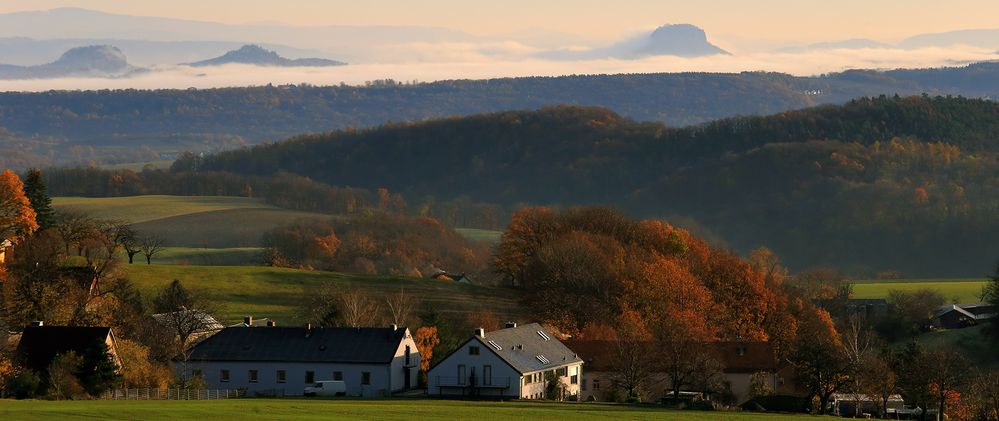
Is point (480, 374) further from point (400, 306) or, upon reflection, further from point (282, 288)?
point (282, 288)

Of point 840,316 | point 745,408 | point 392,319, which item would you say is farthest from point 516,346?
point 840,316

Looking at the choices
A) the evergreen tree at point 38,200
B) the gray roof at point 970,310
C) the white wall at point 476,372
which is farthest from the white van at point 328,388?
the gray roof at point 970,310

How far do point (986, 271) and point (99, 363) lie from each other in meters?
149

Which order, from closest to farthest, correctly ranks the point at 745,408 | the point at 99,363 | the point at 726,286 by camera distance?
the point at 99,363 → the point at 745,408 → the point at 726,286

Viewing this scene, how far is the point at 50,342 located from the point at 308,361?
46.5ft

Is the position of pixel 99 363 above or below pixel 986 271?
above

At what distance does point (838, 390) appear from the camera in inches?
2842

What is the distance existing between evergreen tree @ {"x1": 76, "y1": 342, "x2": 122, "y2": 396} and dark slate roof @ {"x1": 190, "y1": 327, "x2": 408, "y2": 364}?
1447 centimetres

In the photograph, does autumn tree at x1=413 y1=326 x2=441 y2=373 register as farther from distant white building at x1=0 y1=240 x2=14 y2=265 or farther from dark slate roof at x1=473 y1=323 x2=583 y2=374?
distant white building at x1=0 y1=240 x2=14 y2=265

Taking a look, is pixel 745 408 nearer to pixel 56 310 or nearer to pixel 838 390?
pixel 838 390

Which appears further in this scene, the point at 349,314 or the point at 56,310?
the point at 349,314

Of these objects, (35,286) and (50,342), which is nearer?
(50,342)

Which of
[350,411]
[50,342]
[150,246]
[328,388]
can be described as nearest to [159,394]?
[50,342]

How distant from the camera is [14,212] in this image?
100 metres
